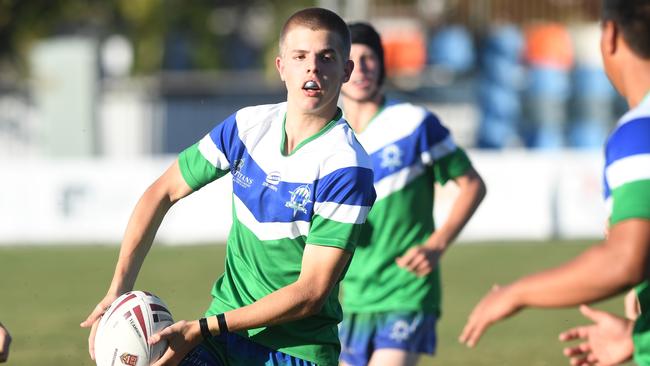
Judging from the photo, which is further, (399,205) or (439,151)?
(439,151)

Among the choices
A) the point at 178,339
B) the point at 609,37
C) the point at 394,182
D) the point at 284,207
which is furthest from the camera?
the point at 394,182

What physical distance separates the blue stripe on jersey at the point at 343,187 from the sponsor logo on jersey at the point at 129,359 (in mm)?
912

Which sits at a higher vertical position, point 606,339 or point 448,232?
point 606,339

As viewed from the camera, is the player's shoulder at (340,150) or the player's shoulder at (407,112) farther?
the player's shoulder at (407,112)

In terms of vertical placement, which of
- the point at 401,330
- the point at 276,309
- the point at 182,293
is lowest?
the point at 182,293

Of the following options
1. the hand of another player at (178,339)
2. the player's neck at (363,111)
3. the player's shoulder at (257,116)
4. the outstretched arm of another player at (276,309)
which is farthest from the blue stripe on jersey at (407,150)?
the hand of another player at (178,339)

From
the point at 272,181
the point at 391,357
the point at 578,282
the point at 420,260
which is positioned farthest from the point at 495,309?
the point at 391,357

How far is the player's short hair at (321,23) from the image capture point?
5004 mm

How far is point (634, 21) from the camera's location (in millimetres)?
3734

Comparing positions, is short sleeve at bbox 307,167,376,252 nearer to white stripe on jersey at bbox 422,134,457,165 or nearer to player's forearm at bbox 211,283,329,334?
player's forearm at bbox 211,283,329,334

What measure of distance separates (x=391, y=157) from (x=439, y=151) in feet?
0.95

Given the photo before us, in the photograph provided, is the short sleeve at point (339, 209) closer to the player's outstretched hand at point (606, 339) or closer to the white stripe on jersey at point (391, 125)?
the player's outstretched hand at point (606, 339)

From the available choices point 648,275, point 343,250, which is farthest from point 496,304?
point 343,250

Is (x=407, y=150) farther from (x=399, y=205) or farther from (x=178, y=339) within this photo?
(x=178, y=339)
